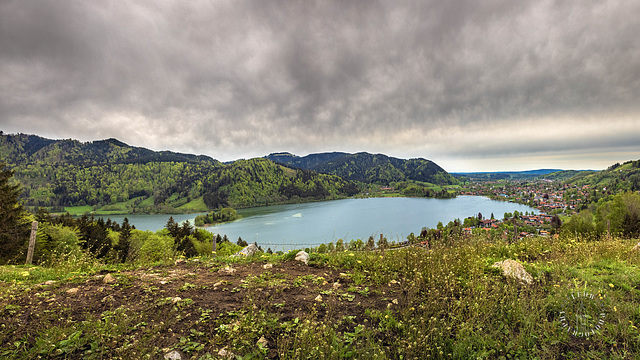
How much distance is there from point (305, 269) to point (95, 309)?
13.3ft

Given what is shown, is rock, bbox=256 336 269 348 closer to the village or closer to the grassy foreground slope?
the grassy foreground slope

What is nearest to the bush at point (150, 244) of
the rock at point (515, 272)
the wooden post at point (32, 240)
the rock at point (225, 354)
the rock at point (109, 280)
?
the wooden post at point (32, 240)

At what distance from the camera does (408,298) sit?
4.17 meters

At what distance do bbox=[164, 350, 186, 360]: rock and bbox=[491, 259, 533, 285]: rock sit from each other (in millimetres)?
6090

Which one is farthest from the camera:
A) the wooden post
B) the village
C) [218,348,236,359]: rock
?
the village

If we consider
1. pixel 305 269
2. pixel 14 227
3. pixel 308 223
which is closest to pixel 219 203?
pixel 308 223

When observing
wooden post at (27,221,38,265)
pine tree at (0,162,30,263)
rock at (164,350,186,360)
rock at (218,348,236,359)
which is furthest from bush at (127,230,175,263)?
rock at (218,348,236,359)

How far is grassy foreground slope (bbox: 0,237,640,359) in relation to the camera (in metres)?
2.99

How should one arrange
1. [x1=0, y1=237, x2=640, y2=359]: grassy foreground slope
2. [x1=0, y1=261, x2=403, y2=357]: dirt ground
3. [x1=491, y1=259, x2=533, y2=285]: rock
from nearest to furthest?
[x1=0, y1=237, x2=640, y2=359]: grassy foreground slope, [x1=0, y1=261, x2=403, y2=357]: dirt ground, [x1=491, y1=259, x2=533, y2=285]: rock

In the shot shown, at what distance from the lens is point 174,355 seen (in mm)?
2842

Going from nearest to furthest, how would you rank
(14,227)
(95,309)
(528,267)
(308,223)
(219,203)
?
(95,309), (528,267), (14,227), (308,223), (219,203)

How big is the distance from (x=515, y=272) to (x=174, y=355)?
648cm

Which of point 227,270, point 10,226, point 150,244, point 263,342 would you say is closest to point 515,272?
point 263,342

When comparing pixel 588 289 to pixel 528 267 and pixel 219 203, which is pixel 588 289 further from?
pixel 219 203
